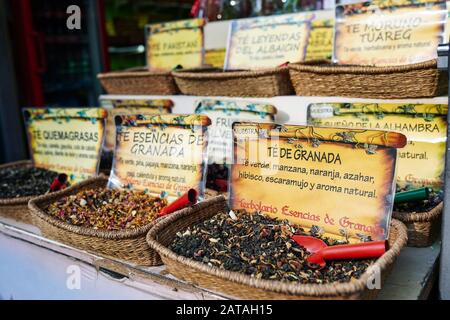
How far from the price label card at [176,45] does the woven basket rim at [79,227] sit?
71 cm

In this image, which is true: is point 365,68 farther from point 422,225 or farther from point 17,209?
point 17,209

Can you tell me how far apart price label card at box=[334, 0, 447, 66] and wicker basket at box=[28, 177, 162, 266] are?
0.95 meters

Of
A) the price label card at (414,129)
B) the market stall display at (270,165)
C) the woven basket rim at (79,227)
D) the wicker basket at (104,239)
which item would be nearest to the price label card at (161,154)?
the market stall display at (270,165)

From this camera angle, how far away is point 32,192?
1.50 meters

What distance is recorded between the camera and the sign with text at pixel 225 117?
1.48 metres

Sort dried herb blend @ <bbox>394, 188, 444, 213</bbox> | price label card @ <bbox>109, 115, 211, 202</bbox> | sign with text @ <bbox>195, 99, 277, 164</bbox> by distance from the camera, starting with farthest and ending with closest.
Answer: sign with text @ <bbox>195, 99, 277, 164</bbox>, price label card @ <bbox>109, 115, 211, 202</bbox>, dried herb blend @ <bbox>394, 188, 444, 213</bbox>

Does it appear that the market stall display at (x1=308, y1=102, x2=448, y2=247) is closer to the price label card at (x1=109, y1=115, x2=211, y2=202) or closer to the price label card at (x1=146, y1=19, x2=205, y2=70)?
the price label card at (x1=109, y1=115, x2=211, y2=202)

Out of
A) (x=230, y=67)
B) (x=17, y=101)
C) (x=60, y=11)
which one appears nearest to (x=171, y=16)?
(x=60, y=11)

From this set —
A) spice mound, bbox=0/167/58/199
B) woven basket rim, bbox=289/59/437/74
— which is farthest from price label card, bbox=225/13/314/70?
spice mound, bbox=0/167/58/199

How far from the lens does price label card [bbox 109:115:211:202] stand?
1.26 metres

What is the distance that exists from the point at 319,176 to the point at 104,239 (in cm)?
58

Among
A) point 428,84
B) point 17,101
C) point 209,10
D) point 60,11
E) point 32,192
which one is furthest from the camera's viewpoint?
point 60,11

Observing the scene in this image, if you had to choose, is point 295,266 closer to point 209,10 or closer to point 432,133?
point 432,133

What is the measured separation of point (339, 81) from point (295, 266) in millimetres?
659
